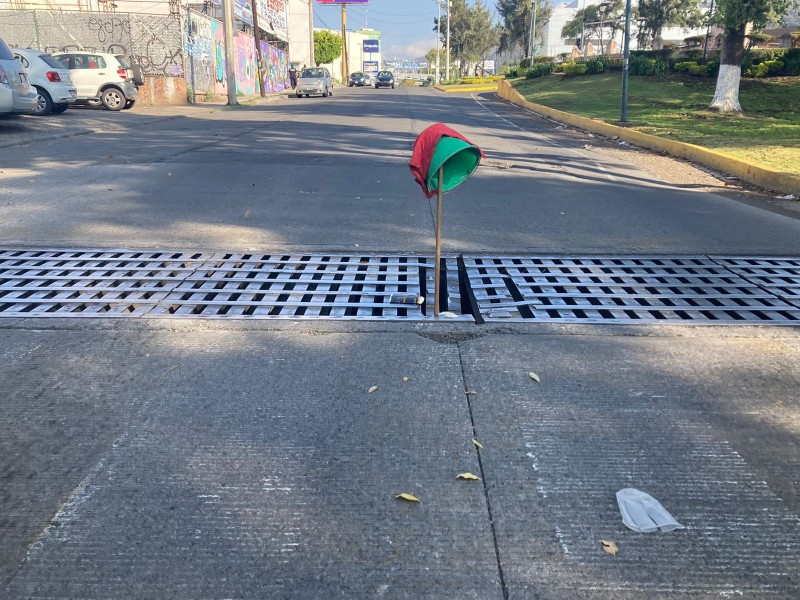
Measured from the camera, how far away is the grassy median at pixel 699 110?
14.0 metres

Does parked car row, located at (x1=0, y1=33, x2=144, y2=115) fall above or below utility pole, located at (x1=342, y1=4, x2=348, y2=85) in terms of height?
below

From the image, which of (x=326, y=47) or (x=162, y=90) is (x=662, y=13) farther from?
(x=162, y=90)

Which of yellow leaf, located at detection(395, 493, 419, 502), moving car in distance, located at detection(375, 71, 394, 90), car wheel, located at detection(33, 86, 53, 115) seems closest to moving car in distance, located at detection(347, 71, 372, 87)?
moving car in distance, located at detection(375, 71, 394, 90)

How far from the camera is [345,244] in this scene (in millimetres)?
6605

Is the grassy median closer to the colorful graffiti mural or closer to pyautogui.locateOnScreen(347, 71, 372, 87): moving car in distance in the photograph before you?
the colorful graffiti mural

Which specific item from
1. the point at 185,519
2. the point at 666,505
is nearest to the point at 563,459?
the point at 666,505

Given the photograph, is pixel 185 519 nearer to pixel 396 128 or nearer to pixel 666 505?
pixel 666 505

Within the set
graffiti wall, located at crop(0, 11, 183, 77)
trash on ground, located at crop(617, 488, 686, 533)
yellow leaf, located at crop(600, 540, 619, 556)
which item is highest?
graffiti wall, located at crop(0, 11, 183, 77)

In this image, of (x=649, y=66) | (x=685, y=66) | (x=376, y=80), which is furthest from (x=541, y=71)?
(x=376, y=80)

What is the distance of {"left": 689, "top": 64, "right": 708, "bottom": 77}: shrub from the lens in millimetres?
29303

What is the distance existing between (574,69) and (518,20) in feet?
137

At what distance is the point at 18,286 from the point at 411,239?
342 cm

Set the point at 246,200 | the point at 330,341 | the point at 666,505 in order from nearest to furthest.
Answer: the point at 666,505 < the point at 330,341 < the point at 246,200

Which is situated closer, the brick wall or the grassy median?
the grassy median
